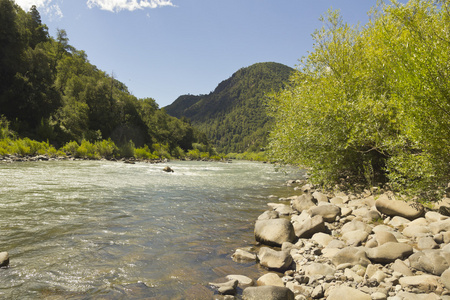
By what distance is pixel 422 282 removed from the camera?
446 cm

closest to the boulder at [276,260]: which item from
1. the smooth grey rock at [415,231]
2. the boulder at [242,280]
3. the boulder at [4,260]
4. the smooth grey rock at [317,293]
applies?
the boulder at [242,280]

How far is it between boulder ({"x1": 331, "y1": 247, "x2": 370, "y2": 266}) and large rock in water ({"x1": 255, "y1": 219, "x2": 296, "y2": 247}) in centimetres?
189

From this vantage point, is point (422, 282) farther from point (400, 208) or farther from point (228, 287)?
point (400, 208)

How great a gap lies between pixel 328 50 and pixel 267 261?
14548 mm

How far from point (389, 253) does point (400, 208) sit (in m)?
3.75

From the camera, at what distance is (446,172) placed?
295 inches

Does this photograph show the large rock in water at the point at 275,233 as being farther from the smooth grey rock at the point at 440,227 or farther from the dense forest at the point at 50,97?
the dense forest at the point at 50,97

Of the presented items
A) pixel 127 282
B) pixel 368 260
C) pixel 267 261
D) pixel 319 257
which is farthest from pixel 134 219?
pixel 368 260

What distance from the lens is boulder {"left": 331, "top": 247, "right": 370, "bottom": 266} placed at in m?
5.61

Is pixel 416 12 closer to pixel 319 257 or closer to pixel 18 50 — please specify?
pixel 319 257

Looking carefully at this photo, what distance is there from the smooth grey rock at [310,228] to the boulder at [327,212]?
3.84 ft

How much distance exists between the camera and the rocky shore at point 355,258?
4535mm

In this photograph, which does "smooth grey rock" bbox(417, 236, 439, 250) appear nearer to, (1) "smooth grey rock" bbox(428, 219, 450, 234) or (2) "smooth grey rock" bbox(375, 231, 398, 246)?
(2) "smooth grey rock" bbox(375, 231, 398, 246)

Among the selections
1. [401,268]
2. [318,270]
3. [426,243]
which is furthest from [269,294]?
[426,243]
